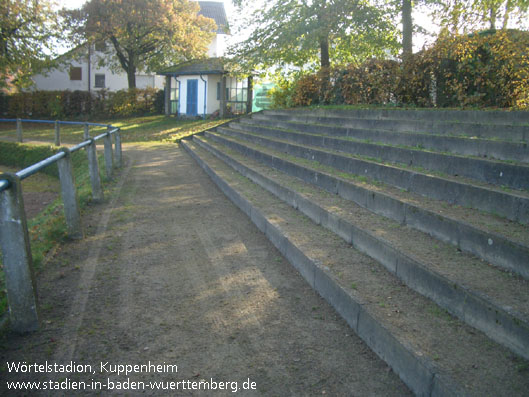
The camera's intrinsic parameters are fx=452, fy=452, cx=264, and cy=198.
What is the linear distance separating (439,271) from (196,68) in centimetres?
2763

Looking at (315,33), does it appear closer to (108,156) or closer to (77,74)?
(108,156)

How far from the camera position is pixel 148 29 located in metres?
30.4

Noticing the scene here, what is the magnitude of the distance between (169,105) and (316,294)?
94.1 ft

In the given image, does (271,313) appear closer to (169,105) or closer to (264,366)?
(264,366)

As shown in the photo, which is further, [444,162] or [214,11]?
[214,11]

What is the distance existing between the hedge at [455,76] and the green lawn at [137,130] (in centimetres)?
1123

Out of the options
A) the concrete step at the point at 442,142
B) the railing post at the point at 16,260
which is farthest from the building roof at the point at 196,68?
the railing post at the point at 16,260

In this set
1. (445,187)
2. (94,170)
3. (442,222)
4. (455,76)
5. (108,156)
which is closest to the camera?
(442,222)

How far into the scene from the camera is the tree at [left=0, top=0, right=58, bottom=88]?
2753cm

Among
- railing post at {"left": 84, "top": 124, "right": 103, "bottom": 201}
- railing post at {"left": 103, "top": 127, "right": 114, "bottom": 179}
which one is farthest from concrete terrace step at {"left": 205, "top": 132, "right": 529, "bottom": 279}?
railing post at {"left": 103, "top": 127, "right": 114, "bottom": 179}

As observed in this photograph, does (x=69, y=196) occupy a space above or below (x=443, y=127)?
below

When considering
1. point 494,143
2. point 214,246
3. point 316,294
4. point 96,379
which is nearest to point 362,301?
point 316,294

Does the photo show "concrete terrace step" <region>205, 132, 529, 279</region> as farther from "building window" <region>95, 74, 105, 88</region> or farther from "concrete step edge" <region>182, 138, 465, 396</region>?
"building window" <region>95, 74, 105, 88</region>

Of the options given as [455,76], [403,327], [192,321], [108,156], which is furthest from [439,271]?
[108,156]
